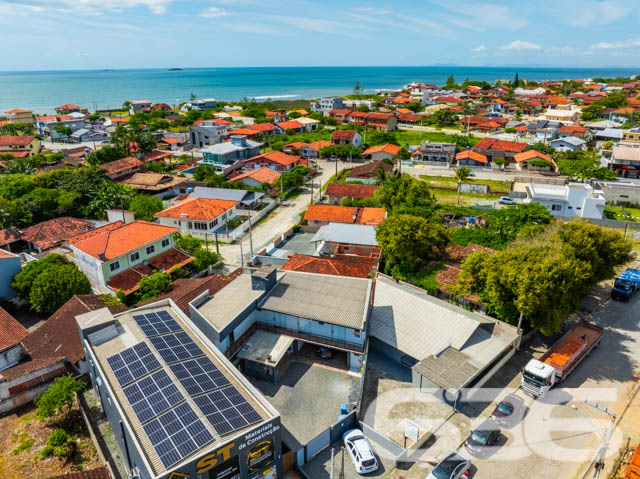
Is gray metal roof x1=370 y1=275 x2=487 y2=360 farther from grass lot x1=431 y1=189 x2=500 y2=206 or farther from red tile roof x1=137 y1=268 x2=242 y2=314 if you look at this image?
grass lot x1=431 y1=189 x2=500 y2=206

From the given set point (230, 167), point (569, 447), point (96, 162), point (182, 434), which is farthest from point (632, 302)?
point (96, 162)

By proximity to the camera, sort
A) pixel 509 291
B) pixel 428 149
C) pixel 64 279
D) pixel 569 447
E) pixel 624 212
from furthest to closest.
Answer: pixel 428 149, pixel 624 212, pixel 64 279, pixel 509 291, pixel 569 447

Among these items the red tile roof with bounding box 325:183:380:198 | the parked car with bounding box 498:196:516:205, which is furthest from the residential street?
the red tile roof with bounding box 325:183:380:198

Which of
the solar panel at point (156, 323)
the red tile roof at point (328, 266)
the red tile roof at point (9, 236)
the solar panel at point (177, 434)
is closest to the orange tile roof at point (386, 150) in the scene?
the red tile roof at point (328, 266)

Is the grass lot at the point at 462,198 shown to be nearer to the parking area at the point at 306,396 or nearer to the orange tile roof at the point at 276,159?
the orange tile roof at the point at 276,159

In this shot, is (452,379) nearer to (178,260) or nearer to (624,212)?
(178,260)

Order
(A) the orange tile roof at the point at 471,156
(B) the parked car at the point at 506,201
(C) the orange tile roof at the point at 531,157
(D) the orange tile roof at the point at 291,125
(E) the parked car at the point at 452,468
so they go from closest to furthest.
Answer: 1. (E) the parked car at the point at 452,468
2. (B) the parked car at the point at 506,201
3. (C) the orange tile roof at the point at 531,157
4. (A) the orange tile roof at the point at 471,156
5. (D) the orange tile roof at the point at 291,125
